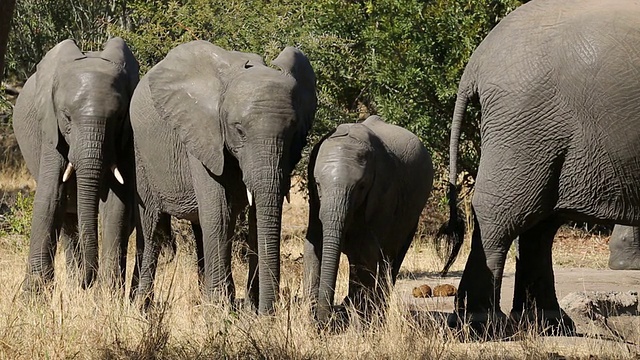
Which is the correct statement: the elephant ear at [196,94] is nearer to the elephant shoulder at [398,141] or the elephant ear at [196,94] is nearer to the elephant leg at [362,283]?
the elephant leg at [362,283]

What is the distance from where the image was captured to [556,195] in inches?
326

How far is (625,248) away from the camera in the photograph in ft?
44.6

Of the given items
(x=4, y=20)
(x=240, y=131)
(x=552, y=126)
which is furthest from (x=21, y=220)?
(x=4, y=20)

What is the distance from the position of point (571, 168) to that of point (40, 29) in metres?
14.6

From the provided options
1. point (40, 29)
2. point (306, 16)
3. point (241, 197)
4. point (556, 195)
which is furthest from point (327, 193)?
point (40, 29)

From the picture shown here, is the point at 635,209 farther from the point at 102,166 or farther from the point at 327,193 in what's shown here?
the point at 102,166

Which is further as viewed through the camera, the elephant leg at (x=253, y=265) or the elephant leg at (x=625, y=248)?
the elephant leg at (x=625, y=248)

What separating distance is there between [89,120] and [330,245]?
232cm

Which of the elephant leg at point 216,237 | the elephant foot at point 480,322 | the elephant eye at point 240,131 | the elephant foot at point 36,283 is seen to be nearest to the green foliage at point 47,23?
the elephant foot at point 36,283

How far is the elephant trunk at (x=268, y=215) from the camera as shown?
27.9ft

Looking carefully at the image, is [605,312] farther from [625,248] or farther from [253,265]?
[625,248]

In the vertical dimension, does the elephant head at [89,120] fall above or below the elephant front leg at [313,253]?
above

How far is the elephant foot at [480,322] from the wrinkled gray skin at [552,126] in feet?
0.05

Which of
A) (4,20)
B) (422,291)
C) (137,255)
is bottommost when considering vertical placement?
(422,291)
